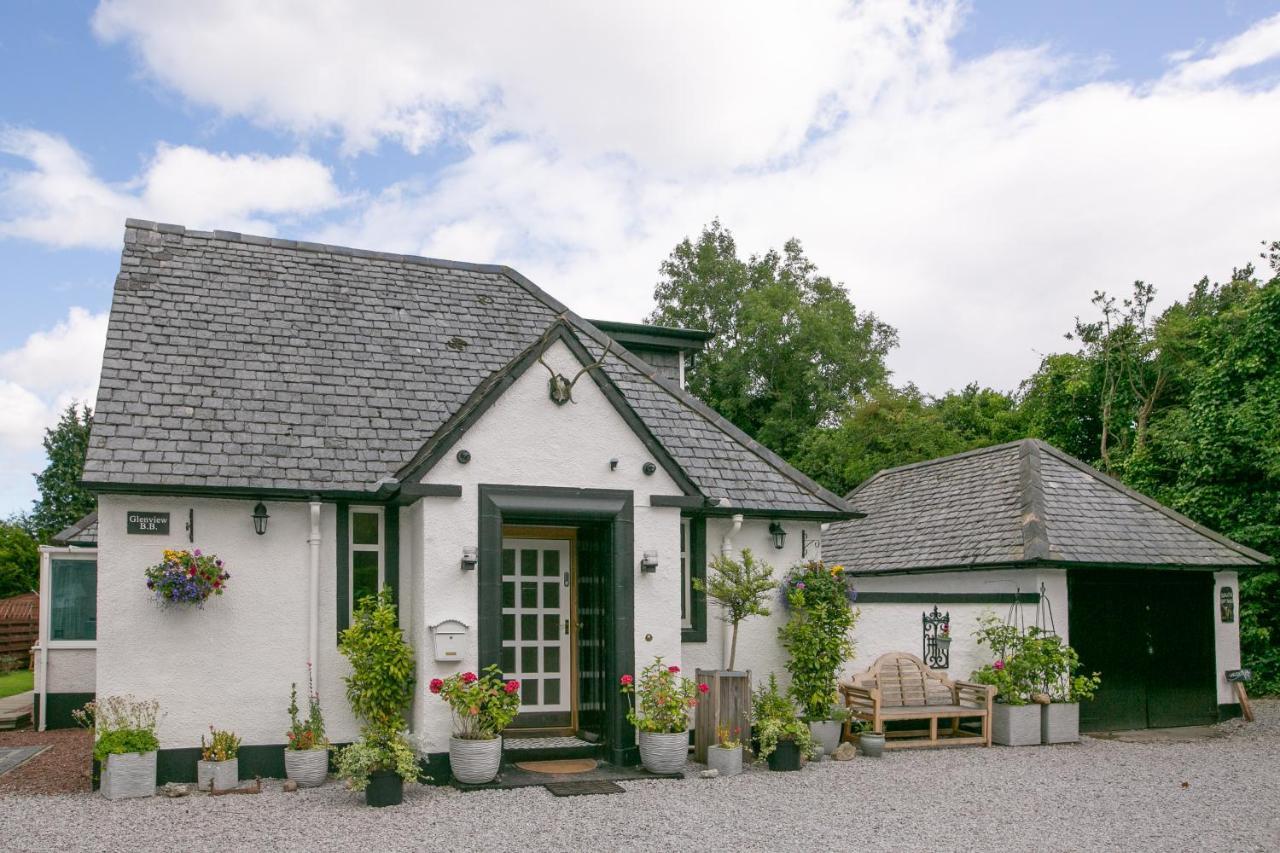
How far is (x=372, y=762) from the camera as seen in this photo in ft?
30.8

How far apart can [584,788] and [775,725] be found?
2.36 m

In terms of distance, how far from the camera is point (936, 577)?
16453 millimetres

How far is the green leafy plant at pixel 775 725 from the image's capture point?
1114cm

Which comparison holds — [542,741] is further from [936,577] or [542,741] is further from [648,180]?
[648,180]

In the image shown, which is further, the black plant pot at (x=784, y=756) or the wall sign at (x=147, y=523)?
the black plant pot at (x=784, y=756)

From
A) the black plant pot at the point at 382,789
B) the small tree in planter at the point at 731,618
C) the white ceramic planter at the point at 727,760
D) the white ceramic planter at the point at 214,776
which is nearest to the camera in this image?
the black plant pot at the point at 382,789

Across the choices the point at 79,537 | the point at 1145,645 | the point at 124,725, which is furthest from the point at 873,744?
the point at 79,537

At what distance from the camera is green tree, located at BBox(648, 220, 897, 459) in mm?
39375

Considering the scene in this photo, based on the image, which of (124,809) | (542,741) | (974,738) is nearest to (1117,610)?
(974,738)

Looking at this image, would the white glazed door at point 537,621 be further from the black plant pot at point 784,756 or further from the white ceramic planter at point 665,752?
the black plant pot at point 784,756

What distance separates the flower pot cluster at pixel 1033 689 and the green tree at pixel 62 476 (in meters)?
35.2

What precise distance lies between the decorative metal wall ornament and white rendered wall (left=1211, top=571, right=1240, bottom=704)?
202 inches

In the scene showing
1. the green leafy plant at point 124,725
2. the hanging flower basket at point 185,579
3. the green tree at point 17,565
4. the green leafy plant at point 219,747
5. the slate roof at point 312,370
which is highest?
the slate roof at point 312,370

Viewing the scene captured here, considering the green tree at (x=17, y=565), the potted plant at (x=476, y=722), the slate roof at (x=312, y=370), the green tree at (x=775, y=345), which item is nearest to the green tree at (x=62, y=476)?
the green tree at (x=17, y=565)
